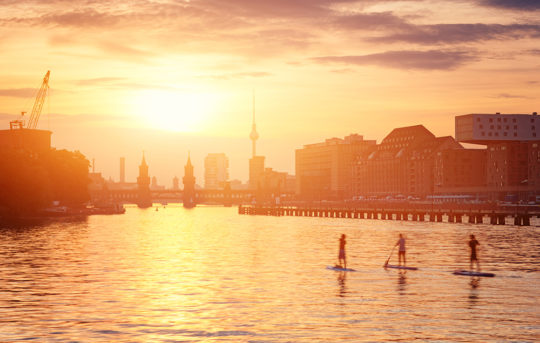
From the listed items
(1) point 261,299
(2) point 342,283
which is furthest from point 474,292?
(1) point 261,299

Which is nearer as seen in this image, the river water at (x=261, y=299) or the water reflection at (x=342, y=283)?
the river water at (x=261, y=299)

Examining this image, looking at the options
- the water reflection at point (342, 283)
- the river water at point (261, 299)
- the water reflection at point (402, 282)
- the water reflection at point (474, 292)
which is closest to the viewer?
the river water at point (261, 299)

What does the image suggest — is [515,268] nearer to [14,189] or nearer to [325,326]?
[325,326]

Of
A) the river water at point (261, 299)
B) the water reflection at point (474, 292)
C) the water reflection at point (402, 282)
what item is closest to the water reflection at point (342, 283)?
the river water at point (261, 299)

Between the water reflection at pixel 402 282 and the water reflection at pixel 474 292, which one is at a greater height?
the water reflection at pixel 402 282

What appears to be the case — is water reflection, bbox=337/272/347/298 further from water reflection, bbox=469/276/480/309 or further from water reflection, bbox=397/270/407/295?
water reflection, bbox=469/276/480/309

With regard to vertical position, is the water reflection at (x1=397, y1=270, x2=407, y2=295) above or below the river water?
above

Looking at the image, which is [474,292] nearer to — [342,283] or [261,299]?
[342,283]

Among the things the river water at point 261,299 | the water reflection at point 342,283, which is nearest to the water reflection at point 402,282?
the river water at point 261,299

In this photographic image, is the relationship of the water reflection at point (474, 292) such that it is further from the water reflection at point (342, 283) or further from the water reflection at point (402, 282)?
the water reflection at point (342, 283)

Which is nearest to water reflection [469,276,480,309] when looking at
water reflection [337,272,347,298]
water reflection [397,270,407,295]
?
water reflection [397,270,407,295]

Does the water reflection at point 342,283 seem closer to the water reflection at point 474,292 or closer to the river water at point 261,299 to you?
the river water at point 261,299

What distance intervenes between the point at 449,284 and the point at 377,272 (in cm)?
862

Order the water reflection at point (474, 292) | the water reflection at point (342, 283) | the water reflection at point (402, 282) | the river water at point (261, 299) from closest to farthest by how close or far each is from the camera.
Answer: the river water at point (261, 299) < the water reflection at point (474, 292) < the water reflection at point (342, 283) < the water reflection at point (402, 282)
